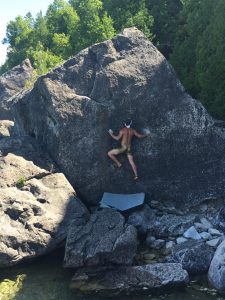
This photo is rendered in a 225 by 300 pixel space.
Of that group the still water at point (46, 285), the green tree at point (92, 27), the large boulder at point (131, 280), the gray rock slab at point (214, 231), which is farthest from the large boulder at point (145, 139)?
the green tree at point (92, 27)

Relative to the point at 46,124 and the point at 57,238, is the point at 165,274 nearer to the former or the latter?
the point at 57,238

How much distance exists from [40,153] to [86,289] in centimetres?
510

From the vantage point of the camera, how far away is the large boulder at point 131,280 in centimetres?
968

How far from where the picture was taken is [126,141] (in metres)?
12.8

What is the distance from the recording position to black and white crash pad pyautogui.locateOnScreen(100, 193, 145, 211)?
490 inches

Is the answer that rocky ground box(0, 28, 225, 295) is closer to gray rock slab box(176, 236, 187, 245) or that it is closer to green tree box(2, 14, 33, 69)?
gray rock slab box(176, 236, 187, 245)

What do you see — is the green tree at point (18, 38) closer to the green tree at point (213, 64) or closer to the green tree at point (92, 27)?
the green tree at point (92, 27)

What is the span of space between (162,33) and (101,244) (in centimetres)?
1767

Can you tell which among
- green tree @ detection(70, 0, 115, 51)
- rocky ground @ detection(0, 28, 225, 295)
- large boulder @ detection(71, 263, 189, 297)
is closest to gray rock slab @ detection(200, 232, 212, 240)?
rocky ground @ detection(0, 28, 225, 295)

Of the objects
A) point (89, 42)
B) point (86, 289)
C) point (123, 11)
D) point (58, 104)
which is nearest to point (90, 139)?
point (58, 104)

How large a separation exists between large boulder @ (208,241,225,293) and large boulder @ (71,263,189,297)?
1.89 feet

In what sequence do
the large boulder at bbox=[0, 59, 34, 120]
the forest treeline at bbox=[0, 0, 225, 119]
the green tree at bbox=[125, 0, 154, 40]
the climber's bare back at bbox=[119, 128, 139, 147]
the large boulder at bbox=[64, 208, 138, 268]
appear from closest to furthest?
1. the large boulder at bbox=[64, 208, 138, 268]
2. the climber's bare back at bbox=[119, 128, 139, 147]
3. the forest treeline at bbox=[0, 0, 225, 119]
4. the green tree at bbox=[125, 0, 154, 40]
5. the large boulder at bbox=[0, 59, 34, 120]

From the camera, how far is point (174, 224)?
39.6 feet

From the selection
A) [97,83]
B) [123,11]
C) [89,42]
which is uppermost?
[123,11]
